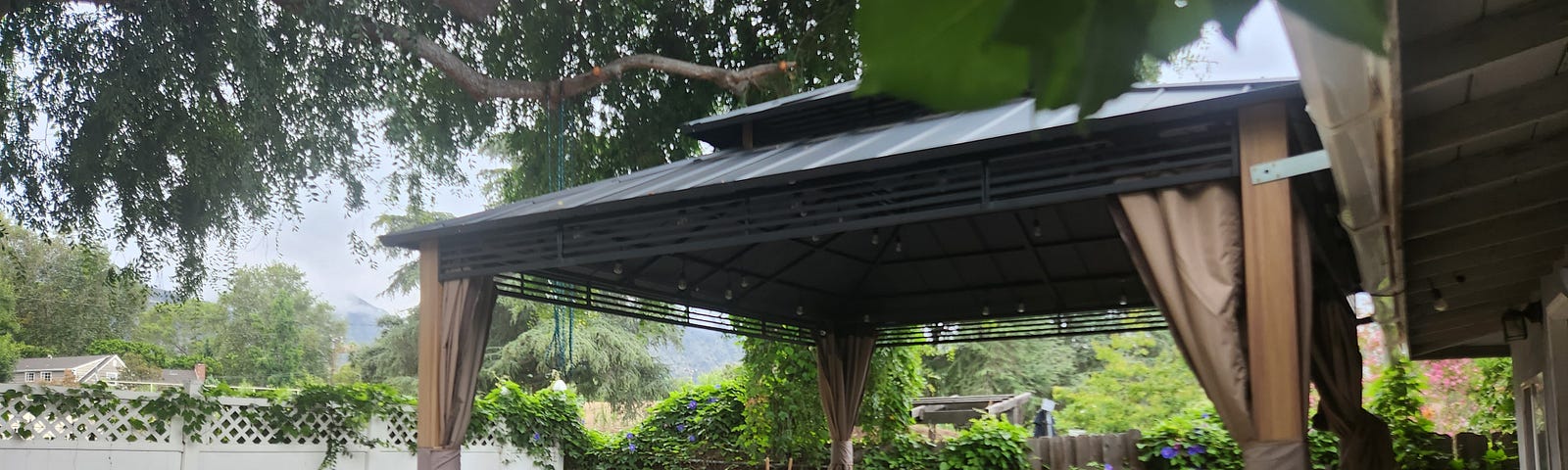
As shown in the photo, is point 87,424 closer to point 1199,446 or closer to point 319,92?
point 319,92

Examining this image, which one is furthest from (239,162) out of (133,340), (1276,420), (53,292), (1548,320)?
(133,340)

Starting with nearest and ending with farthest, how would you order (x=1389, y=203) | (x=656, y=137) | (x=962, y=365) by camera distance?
(x=1389, y=203) < (x=656, y=137) < (x=962, y=365)

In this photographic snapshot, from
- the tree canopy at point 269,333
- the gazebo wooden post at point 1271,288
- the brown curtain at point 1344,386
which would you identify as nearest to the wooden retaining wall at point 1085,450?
the brown curtain at point 1344,386

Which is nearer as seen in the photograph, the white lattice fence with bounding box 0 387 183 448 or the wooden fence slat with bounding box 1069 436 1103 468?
the white lattice fence with bounding box 0 387 183 448

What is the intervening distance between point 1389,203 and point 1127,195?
1.84 metres

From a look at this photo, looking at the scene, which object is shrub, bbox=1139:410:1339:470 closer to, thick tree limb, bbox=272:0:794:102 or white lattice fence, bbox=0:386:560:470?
thick tree limb, bbox=272:0:794:102

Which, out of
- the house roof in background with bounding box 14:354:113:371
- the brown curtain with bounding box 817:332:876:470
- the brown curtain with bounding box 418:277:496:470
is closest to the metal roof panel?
the brown curtain with bounding box 418:277:496:470

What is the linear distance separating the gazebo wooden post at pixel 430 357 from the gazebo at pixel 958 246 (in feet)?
0.03

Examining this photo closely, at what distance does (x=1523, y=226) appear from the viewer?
133 inches

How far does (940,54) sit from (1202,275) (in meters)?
4.06

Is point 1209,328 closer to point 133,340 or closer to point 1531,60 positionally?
point 1531,60

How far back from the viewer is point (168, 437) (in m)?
7.27

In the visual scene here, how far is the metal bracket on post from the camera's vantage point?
11.9 ft

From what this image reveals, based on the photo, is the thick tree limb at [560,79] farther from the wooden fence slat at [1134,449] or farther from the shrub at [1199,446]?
the shrub at [1199,446]
